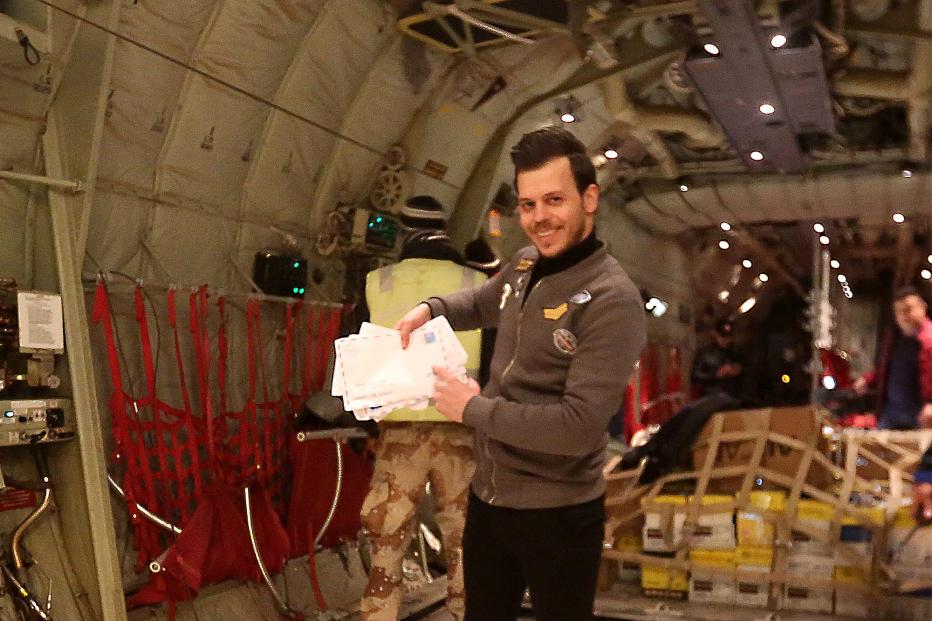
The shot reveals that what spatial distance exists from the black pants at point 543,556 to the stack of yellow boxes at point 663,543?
265 centimetres

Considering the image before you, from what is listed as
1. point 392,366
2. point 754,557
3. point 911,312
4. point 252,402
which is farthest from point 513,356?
point 911,312

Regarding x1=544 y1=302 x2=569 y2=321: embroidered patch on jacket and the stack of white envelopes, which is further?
the stack of white envelopes

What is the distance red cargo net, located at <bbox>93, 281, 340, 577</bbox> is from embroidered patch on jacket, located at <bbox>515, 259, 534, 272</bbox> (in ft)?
7.52

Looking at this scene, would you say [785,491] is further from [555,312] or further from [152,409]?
[152,409]

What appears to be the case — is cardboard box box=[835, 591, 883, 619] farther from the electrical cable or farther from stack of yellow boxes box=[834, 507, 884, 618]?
the electrical cable

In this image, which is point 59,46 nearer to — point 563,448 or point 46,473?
point 46,473

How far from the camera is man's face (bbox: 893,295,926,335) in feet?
16.1

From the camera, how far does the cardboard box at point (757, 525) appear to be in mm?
4297

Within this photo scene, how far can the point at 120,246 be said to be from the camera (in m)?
3.86

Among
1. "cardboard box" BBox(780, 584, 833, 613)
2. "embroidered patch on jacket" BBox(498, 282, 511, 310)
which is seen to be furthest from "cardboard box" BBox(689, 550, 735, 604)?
"embroidered patch on jacket" BBox(498, 282, 511, 310)

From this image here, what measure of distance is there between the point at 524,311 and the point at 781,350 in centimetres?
1125

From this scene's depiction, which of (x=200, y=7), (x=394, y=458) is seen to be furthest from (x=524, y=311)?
(x=200, y=7)

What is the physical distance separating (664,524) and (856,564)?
94 centimetres

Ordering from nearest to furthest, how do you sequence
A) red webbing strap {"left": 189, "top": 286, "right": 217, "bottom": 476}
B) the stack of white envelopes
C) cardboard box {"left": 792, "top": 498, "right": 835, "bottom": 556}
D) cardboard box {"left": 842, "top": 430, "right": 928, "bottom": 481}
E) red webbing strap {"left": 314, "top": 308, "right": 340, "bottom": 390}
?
the stack of white envelopes < red webbing strap {"left": 189, "top": 286, "right": 217, "bottom": 476} < cardboard box {"left": 792, "top": 498, "right": 835, "bottom": 556} < red webbing strap {"left": 314, "top": 308, "right": 340, "bottom": 390} < cardboard box {"left": 842, "top": 430, "right": 928, "bottom": 481}
